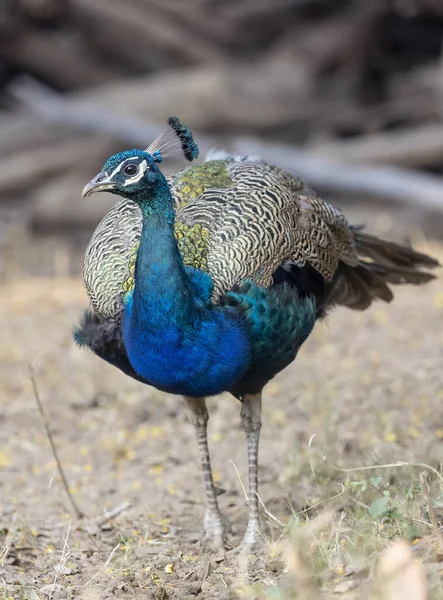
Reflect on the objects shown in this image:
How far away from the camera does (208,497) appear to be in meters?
4.38

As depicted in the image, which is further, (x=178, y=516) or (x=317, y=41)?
(x=317, y=41)

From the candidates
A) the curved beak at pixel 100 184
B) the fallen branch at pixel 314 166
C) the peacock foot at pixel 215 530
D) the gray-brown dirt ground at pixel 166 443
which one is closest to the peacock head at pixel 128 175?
the curved beak at pixel 100 184

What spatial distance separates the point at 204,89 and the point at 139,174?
5.95 meters

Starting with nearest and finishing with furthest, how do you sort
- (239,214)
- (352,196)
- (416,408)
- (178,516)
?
(239,214)
(178,516)
(416,408)
(352,196)

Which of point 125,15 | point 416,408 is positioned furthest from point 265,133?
point 416,408

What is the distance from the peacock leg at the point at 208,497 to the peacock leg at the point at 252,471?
111mm

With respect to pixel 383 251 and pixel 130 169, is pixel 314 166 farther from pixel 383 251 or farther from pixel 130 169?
pixel 130 169

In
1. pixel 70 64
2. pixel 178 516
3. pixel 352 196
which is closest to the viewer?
pixel 178 516

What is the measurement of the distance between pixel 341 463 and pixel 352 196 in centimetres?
482

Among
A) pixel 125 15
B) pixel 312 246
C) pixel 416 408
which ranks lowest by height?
pixel 416 408

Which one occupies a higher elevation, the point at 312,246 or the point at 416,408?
the point at 312,246

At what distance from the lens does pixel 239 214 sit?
13.6ft

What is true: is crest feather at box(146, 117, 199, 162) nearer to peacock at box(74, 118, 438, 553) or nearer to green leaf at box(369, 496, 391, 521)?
peacock at box(74, 118, 438, 553)

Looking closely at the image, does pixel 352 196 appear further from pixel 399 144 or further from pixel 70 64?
pixel 70 64
